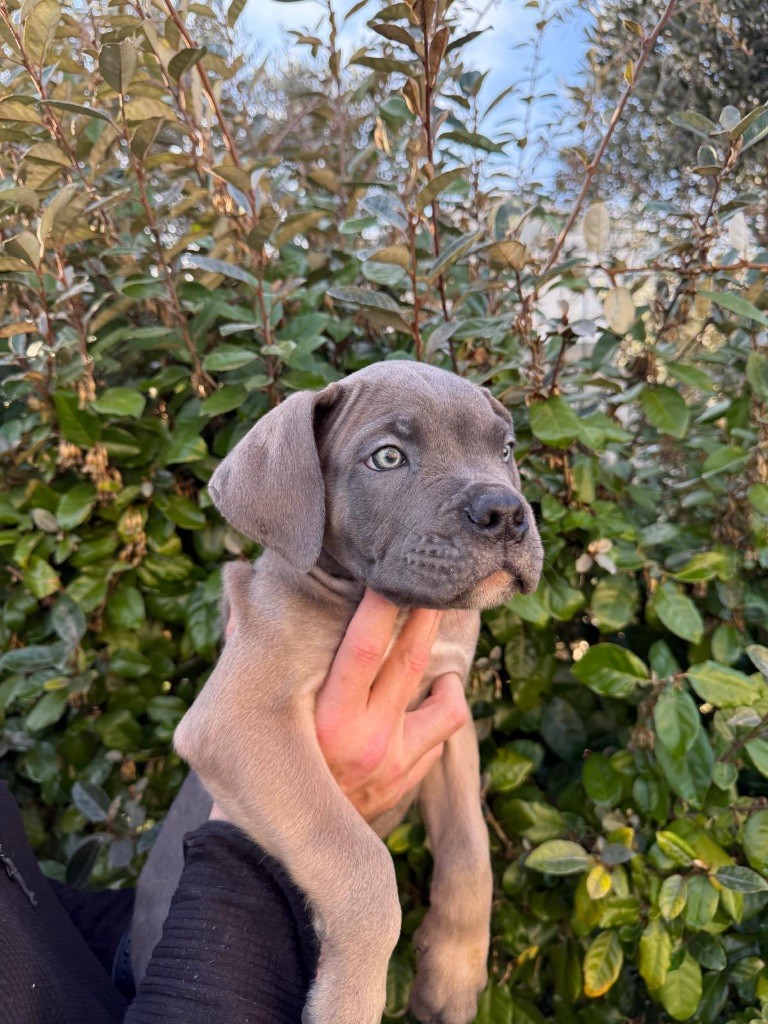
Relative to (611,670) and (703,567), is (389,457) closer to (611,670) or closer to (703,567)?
(611,670)

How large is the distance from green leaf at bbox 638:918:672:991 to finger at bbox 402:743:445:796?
78 cm

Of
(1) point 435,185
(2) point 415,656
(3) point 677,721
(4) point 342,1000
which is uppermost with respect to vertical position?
(1) point 435,185

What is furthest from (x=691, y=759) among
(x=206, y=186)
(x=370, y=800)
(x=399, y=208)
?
(x=206, y=186)

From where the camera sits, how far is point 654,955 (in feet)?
6.84

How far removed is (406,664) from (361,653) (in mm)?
237

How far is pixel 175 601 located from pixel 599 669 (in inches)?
61.4

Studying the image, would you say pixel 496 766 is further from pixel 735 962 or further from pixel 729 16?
pixel 729 16

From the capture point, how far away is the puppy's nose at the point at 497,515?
1.73m

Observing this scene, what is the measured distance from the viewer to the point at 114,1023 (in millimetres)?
1908

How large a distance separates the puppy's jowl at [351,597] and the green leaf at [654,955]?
0.46 metres

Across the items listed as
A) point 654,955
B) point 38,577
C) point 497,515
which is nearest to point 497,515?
point 497,515

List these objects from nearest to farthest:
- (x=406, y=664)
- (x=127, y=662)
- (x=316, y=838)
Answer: (x=316, y=838) → (x=406, y=664) → (x=127, y=662)

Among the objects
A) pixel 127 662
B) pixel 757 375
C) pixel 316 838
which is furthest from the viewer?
pixel 127 662

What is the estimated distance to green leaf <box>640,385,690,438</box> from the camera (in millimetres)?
2344
